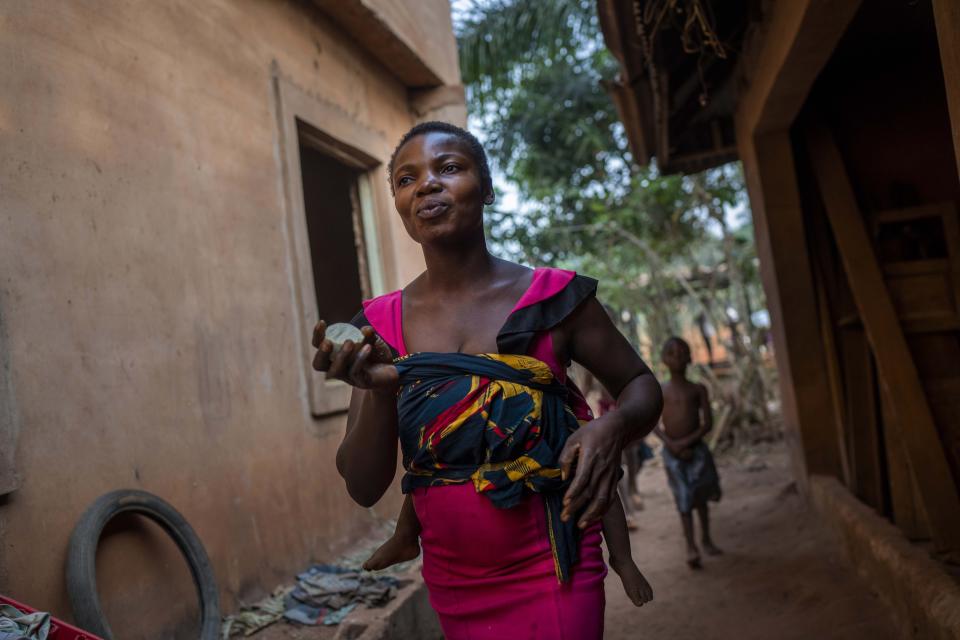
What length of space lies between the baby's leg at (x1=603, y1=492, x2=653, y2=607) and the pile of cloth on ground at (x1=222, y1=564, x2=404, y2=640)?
222 centimetres

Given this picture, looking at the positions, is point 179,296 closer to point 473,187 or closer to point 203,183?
point 203,183

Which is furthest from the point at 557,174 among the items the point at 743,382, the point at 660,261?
the point at 743,382

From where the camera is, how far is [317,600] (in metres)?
3.83

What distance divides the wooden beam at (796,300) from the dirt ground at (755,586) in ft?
2.00

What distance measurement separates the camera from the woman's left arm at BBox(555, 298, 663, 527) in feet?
5.05

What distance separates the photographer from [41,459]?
107 inches

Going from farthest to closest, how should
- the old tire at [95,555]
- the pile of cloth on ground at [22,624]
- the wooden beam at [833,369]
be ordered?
the wooden beam at [833,369] < the old tire at [95,555] < the pile of cloth on ground at [22,624]

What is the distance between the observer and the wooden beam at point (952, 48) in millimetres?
2041

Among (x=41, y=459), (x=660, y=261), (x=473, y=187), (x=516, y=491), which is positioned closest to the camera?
(x=516, y=491)

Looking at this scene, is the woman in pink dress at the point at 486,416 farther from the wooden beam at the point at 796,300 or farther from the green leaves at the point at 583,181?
the green leaves at the point at 583,181

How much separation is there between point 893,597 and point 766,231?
2.77 m

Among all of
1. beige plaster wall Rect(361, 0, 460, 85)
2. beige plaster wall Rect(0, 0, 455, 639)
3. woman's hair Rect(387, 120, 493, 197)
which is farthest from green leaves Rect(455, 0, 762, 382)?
woman's hair Rect(387, 120, 493, 197)

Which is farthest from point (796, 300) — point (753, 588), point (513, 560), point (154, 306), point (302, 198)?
point (513, 560)

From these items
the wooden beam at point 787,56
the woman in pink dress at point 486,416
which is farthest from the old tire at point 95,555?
the wooden beam at point 787,56
